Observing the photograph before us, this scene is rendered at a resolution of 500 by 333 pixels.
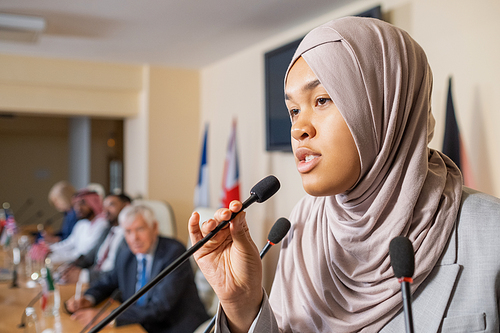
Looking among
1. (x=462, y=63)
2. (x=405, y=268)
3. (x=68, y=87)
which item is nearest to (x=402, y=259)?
(x=405, y=268)

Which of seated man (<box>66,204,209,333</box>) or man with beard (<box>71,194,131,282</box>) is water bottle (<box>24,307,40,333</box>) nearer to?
seated man (<box>66,204,209,333</box>)

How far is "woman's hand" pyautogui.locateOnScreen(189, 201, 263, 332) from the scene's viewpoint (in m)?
0.80

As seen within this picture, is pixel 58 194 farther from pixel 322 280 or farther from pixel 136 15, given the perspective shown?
pixel 322 280

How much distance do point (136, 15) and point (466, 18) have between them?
2233 mm

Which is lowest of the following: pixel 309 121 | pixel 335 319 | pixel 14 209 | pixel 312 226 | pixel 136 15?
pixel 14 209

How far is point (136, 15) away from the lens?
3213 millimetres

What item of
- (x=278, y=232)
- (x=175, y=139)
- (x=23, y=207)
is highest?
(x=175, y=139)

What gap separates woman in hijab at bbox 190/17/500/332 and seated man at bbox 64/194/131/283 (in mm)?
2731

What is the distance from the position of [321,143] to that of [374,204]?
0.16 meters

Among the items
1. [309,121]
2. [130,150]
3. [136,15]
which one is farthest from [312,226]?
[130,150]

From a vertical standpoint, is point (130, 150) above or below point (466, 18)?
below

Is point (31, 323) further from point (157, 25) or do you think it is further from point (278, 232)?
point (157, 25)

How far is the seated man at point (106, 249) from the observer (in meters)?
3.30

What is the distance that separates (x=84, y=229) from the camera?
4.80 meters
